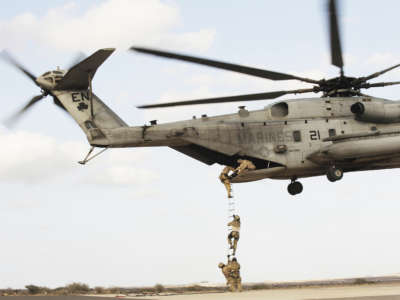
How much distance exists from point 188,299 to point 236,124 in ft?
25.9

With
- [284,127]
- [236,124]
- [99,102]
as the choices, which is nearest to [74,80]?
[99,102]

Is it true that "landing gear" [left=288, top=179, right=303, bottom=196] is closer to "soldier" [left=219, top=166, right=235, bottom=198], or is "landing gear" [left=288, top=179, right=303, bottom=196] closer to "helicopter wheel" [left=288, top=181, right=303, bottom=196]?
"helicopter wheel" [left=288, top=181, right=303, bottom=196]

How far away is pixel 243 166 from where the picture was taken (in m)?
21.7

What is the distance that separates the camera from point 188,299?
16281 mm

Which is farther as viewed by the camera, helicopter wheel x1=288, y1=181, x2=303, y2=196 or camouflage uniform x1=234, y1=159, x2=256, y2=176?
helicopter wheel x1=288, y1=181, x2=303, y2=196

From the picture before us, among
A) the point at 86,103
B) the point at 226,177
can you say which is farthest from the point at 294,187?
the point at 86,103

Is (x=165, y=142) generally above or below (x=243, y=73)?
below

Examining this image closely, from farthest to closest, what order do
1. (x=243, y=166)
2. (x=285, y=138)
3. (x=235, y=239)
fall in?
(x=285, y=138), (x=243, y=166), (x=235, y=239)

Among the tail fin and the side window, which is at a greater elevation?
the tail fin

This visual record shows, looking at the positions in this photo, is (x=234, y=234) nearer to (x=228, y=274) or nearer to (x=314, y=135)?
(x=228, y=274)

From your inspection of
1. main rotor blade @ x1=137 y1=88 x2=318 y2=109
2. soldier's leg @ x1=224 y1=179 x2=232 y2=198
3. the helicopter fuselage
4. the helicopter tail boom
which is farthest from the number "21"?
the helicopter tail boom

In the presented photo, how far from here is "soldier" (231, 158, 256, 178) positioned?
71.1ft

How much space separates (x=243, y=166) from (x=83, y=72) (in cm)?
679

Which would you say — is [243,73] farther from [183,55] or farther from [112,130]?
[112,130]
